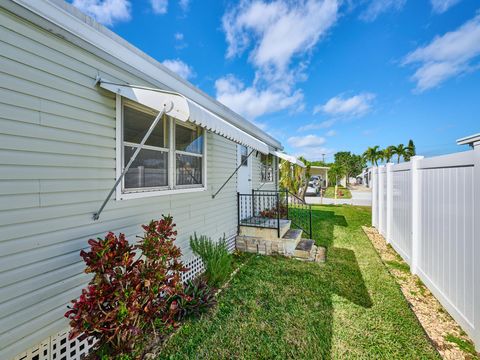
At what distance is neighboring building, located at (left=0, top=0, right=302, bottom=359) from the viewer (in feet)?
6.20

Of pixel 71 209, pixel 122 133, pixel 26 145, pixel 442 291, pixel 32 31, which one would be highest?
pixel 32 31

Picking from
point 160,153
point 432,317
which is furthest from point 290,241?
point 160,153

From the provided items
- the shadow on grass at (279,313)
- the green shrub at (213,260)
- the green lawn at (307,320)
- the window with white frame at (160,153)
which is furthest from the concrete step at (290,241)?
the window with white frame at (160,153)

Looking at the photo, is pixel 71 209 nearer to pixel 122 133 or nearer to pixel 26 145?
pixel 26 145

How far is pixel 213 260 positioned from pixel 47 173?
282cm

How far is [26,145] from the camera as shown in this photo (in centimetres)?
197

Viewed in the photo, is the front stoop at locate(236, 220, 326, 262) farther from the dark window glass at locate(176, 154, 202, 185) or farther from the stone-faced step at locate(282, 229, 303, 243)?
the dark window glass at locate(176, 154, 202, 185)

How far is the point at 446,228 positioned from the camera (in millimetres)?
3141

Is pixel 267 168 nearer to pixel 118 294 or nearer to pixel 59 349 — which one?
pixel 118 294

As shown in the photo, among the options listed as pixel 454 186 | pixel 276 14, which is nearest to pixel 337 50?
pixel 276 14

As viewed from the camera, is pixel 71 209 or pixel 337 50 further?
pixel 337 50

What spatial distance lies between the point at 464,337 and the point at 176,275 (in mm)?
3677

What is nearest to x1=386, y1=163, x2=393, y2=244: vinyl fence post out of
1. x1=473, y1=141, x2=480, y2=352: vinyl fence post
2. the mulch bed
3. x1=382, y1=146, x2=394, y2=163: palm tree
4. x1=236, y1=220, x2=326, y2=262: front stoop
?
the mulch bed

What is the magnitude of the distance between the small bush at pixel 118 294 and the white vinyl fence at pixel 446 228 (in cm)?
355
